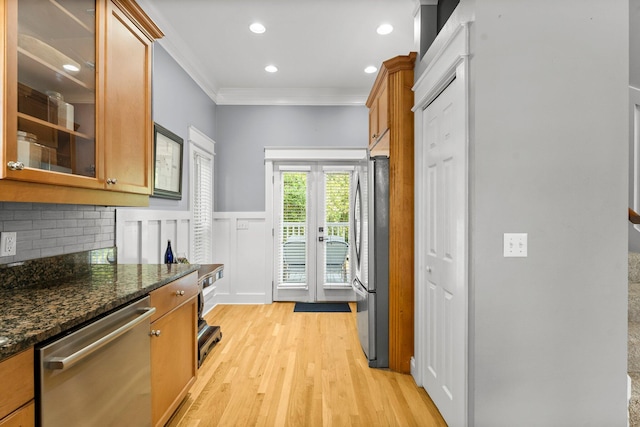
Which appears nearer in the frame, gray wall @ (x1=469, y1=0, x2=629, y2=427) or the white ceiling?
gray wall @ (x1=469, y1=0, x2=629, y2=427)

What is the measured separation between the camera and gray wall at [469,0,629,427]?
1514mm

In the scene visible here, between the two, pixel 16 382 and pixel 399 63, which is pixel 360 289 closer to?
pixel 399 63

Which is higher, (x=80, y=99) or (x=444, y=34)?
(x=444, y=34)

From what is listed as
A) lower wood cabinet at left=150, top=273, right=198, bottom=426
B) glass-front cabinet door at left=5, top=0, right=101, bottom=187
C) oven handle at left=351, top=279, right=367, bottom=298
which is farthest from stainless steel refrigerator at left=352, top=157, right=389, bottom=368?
glass-front cabinet door at left=5, top=0, right=101, bottom=187

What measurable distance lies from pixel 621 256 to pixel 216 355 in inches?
109

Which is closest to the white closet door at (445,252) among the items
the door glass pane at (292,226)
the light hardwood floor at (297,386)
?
the light hardwood floor at (297,386)

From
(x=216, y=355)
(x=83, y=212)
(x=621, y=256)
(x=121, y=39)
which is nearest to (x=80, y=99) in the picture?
(x=121, y=39)

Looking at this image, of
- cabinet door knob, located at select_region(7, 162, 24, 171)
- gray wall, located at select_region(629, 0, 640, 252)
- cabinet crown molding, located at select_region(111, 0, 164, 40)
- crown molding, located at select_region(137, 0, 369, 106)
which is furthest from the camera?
crown molding, located at select_region(137, 0, 369, 106)

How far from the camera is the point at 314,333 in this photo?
3.39 meters

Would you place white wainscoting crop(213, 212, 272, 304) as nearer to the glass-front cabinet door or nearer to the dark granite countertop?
the dark granite countertop

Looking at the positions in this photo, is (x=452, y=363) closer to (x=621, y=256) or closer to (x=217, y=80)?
(x=621, y=256)

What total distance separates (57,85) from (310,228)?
3257mm

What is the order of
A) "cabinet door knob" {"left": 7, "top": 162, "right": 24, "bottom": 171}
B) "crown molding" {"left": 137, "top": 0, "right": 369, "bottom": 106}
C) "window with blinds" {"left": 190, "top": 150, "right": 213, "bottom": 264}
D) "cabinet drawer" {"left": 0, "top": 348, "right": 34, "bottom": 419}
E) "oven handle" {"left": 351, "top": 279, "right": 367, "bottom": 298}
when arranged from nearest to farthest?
"cabinet drawer" {"left": 0, "top": 348, "right": 34, "bottom": 419} < "cabinet door knob" {"left": 7, "top": 162, "right": 24, "bottom": 171} < "oven handle" {"left": 351, "top": 279, "right": 367, "bottom": 298} < "window with blinds" {"left": 190, "top": 150, "right": 213, "bottom": 264} < "crown molding" {"left": 137, "top": 0, "right": 369, "bottom": 106}

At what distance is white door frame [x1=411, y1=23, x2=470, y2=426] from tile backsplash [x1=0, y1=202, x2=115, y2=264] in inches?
82.3
